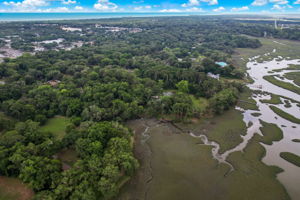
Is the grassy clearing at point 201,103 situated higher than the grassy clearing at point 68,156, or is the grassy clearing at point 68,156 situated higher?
the grassy clearing at point 201,103

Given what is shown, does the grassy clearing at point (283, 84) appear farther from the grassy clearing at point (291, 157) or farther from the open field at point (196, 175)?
the open field at point (196, 175)

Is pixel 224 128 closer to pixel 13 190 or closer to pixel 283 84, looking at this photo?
pixel 13 190

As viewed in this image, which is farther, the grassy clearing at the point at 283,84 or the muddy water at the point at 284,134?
the grassy clearing at the point at 283,84

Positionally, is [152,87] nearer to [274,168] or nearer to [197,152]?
[197,152]

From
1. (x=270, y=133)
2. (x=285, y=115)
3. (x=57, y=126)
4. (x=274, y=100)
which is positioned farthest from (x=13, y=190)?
(x=274, y=100)

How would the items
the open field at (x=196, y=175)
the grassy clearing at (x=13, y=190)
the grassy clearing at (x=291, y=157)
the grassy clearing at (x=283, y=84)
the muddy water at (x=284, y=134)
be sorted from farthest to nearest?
1. the grassy clearing at (x=283, y=84)
2. the grassy clearing at (x=291, y=157)
3. the muddy water at (x=284, y=134)
4. the open field at (x=196, y=175)
5. the grassy clearing at (x=13, y=190)

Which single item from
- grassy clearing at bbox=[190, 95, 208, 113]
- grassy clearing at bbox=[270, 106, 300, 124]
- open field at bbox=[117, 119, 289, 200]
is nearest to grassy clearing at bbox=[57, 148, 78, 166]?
open field at bbox=[117, 119, 289, 200]

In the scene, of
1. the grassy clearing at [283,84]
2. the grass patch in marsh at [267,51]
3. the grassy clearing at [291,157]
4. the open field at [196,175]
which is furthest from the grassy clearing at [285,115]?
the grass patch in marsh at [267,51]
